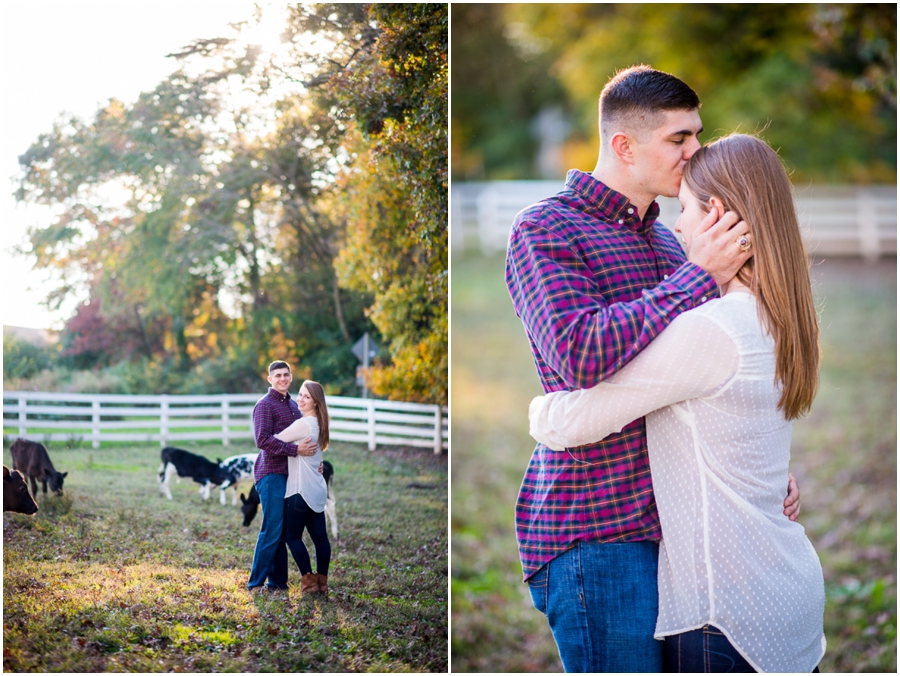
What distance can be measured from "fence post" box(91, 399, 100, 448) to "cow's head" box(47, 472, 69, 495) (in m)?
0.14

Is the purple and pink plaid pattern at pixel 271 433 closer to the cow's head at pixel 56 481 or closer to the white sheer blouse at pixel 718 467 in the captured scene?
the cow's head at pixel 56 481

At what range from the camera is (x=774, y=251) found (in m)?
1.71

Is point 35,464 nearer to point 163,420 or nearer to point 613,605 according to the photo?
point 163,420

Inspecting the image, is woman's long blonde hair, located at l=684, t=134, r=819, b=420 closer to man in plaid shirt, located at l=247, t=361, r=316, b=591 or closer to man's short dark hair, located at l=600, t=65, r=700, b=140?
man's short dark hair, located at l=600, t=65, r=700, b=140

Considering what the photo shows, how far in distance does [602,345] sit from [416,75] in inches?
57.6

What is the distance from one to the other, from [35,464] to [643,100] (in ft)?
7.22

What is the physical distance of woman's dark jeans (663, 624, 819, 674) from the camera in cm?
177

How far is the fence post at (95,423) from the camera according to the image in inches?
102

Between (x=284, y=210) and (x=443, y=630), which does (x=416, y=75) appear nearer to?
(x=284, y=210)

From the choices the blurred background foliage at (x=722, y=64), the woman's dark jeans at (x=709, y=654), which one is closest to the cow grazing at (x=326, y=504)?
the woman's dark jeans at (x=709, y=654)

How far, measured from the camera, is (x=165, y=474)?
2613 mm

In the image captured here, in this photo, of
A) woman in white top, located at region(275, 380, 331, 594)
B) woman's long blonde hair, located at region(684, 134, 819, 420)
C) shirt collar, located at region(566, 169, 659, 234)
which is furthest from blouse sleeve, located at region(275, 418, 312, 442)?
woman's long blonde hair, located at region(684, 134, 819, 420)

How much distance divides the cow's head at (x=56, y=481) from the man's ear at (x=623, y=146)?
2.03 meters

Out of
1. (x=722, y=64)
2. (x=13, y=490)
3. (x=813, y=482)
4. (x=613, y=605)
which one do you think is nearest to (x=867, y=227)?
(x=722, y=64)
